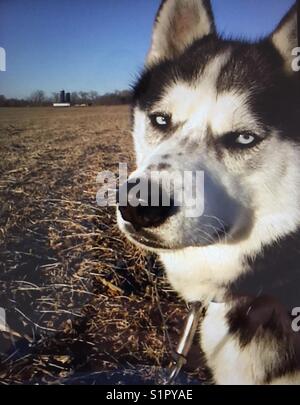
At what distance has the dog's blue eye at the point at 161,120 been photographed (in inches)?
81.5

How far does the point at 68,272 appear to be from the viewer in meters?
2.29

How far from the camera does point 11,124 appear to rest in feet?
7.50

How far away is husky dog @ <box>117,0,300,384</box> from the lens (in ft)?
6.50

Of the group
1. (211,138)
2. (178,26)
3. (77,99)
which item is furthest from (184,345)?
(178,26)

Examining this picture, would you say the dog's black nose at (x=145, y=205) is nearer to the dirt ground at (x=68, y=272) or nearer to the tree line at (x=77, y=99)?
the dirt ground at (x=68, y=272)

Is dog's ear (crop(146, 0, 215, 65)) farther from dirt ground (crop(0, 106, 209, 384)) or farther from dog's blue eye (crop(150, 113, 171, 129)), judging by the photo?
dirt ground (crop(0, 106, 209, 384))

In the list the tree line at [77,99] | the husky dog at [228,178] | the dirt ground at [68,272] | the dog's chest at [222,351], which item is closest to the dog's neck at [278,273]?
the husky dog at [228,178]

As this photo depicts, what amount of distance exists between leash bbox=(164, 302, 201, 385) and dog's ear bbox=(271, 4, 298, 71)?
1.09 m

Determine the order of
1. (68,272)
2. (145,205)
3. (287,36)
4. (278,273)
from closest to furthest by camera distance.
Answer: (145,205), (287,36), (278,273), (68,272)

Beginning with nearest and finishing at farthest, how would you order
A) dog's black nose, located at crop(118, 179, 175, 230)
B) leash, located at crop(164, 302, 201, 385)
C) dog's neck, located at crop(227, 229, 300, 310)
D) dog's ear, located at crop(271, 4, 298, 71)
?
dog's black nose, located at crop(118, 179, 175, 230)
dog's ear, located at crop(271, 4, 298, 71)
dog's neck, located at crop(227, 229, 300, 310)
leash, located at crop(164, 302, 201, 385)

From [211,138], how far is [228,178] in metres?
0.16

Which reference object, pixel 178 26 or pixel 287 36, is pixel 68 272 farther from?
pixel 287 36

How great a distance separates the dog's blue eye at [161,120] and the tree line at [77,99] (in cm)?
18

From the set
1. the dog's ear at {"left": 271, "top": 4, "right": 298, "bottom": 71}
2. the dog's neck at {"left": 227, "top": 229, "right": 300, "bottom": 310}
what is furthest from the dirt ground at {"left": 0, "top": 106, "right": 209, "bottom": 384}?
the dog's ear at {"left": 271, "top": 4, "right": 298, "bottom": 71}
